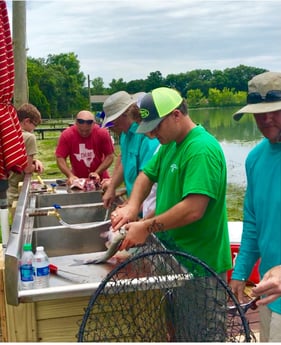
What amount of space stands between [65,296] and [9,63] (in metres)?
1.38

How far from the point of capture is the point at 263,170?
6.96 feet

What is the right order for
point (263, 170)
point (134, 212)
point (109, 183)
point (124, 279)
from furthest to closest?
point (109, 183)
point (134, 212)
point (263, 170)
point (124, 279)

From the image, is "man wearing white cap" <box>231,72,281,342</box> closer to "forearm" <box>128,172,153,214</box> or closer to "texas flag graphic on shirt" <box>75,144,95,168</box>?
"forearm" <box>128,172,153,214</box>

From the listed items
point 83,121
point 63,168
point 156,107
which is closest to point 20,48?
point 83,121

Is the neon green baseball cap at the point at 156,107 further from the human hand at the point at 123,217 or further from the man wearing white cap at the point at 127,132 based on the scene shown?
the man wearing white cap at the point at 127,132

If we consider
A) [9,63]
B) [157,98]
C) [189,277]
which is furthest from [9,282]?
[9,63]

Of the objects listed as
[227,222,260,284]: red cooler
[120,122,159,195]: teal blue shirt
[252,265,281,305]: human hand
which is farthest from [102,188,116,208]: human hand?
[252,265,281,305]: human hand

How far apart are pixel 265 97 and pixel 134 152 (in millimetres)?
1607

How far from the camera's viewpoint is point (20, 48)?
7.03m

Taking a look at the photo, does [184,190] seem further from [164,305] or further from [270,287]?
[270,287]

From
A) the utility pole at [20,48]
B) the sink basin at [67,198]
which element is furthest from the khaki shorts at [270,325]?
the utility pole at [20,48]

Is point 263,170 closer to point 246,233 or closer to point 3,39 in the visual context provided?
point 246,233

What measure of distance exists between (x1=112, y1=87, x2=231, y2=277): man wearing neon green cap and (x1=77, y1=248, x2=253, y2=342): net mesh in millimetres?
244

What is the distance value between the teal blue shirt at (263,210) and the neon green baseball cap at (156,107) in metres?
Result: 0.47
